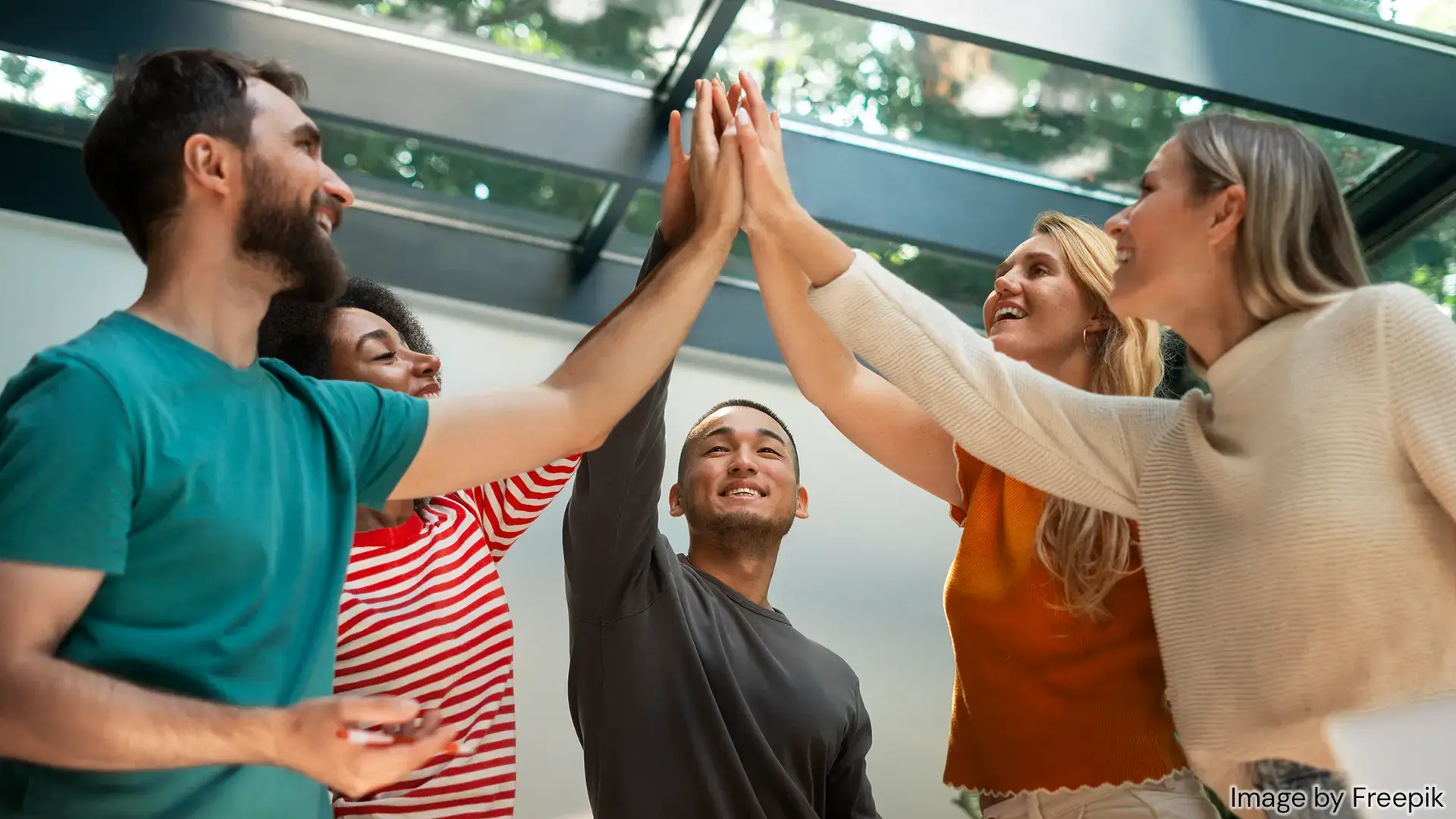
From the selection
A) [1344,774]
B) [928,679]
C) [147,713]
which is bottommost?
[147,713]

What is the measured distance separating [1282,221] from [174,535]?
41.2 inches

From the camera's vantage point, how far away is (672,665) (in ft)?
6.48

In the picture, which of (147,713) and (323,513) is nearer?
(147,713)

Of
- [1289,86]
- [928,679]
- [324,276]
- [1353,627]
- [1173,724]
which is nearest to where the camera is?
[1353,627]

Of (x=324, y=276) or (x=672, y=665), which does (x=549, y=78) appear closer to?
(x=672, y=665)

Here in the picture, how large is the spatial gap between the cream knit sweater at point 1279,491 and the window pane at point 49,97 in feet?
7.11

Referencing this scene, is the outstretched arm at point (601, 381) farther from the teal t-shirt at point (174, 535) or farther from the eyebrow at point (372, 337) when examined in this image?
the eyebrow at point (372, 337)

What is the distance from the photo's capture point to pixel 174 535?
3.75ft

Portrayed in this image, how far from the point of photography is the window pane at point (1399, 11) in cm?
278

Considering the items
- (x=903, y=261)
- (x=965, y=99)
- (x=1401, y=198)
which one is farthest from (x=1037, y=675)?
(x=1401, y=198)

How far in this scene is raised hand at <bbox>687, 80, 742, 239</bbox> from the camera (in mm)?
1665

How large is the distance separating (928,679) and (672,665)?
1.53 metres

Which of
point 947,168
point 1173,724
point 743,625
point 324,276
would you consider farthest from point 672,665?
point 947,168

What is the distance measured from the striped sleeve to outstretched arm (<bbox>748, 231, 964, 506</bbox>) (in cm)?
47
